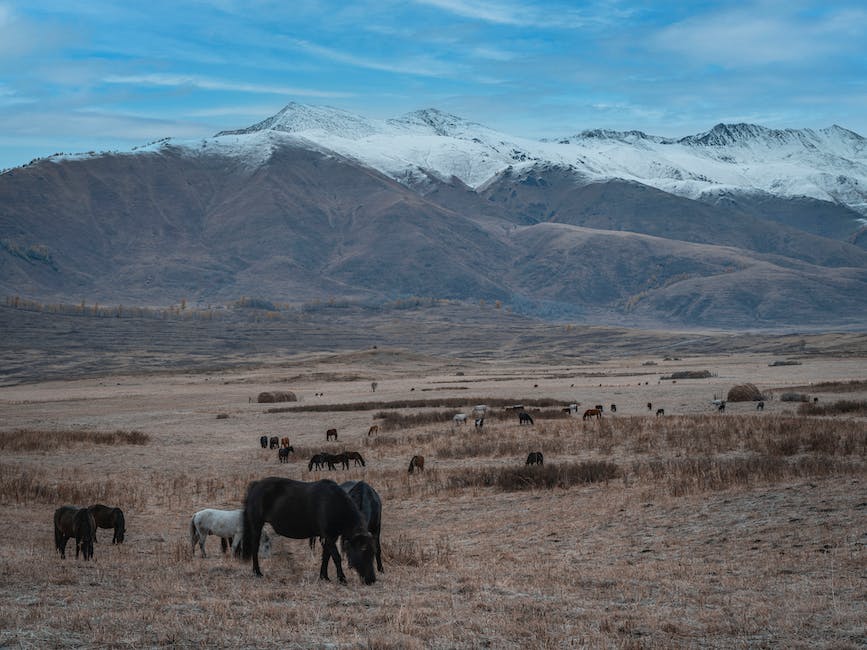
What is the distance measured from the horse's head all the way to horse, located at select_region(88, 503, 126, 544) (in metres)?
6.62

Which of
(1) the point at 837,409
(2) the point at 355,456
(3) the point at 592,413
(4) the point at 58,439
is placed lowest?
(4) the point at 58,439

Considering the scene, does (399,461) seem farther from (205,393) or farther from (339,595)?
(205,393)

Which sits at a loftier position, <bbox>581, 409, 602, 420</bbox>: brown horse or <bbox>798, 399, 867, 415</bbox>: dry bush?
<bbox>798, 399, 867, 415</bbox>: dry bush

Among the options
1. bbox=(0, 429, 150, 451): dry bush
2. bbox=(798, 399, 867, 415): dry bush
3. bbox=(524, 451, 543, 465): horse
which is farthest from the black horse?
bbox=(798, 399, 867, 415): dry bush

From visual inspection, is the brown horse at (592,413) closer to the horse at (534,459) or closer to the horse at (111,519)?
the horse at (534,459)

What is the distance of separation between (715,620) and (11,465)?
1016 inches

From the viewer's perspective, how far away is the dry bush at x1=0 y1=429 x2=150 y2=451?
37537 mm

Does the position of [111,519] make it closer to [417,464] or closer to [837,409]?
[417,464]

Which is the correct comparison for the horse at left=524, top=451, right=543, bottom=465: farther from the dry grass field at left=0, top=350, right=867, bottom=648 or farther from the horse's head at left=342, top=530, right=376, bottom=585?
the horse's head at left=342, top=530, right=376, bottom=585

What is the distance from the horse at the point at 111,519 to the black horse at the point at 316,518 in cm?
456

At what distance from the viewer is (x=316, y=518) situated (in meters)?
13.8

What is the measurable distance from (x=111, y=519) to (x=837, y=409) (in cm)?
3298

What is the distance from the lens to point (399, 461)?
32.8 meters

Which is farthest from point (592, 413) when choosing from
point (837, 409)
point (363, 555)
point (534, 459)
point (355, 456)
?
point (363, 555)
